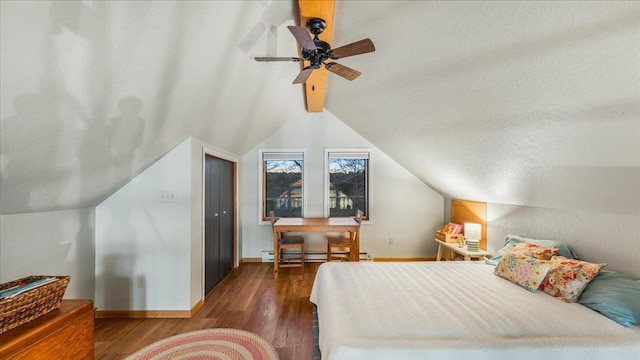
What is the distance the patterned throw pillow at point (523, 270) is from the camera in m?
1.98

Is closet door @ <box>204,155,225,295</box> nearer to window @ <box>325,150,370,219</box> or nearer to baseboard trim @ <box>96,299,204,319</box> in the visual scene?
baseboard trim @ <box>96,299,204,319</box>

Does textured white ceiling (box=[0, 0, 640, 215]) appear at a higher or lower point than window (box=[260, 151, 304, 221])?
higher

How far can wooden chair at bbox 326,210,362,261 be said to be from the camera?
3906mm

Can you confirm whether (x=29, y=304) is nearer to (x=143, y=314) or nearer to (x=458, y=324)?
(x=143, y=314)

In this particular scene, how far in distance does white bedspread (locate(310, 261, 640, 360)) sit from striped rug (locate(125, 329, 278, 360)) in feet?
2.60

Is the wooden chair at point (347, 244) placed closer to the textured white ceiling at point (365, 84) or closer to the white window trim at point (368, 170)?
the white window trim at point (368, 170)

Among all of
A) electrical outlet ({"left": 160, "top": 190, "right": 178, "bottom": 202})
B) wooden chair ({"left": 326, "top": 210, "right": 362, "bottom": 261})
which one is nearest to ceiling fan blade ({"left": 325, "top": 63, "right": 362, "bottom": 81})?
electrical outlet ({"left": 160, "top": 190, "right": 178, "bottom": 202})

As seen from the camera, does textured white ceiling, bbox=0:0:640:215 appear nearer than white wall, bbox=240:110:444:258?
Yes

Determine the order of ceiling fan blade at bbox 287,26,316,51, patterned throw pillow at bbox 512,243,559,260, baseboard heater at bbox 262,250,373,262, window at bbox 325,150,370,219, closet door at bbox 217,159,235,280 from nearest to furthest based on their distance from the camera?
ceiling fan blade at bbox 287,26,316,51 → patterned throw pillow at bbox 512,243,559,260 → closet door at bbox 217,159,235,280 → baseboard heater at bbox 262,250,373,262 → window at bbox 325,150,370,219

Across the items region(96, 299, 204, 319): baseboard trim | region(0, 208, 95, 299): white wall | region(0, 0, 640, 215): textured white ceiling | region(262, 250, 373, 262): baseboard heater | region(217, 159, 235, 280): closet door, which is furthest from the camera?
region(262, 250, 373, 262): baseboard heater

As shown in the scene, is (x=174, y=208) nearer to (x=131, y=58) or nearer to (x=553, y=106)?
(x=131, y=58)

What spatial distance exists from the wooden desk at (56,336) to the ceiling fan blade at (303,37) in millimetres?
2108

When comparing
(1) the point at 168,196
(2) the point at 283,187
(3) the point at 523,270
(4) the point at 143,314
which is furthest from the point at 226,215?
(3) the point at 523,270

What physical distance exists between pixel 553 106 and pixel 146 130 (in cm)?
281
